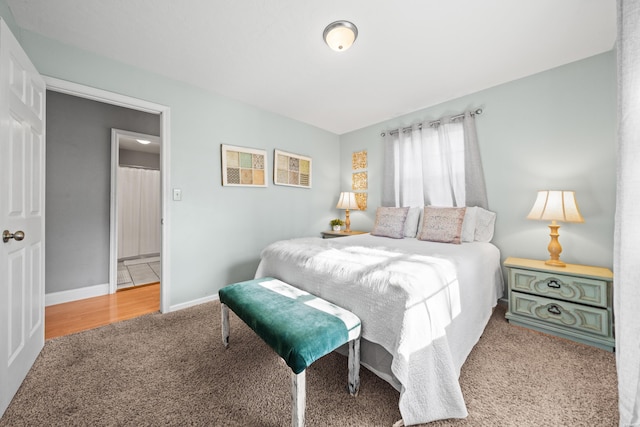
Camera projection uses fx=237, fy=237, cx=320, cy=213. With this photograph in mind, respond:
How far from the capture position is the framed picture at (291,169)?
3381mm

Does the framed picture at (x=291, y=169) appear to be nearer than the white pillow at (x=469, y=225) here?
No

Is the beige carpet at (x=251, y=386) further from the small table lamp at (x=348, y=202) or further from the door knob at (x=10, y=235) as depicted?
the small table lamp at (x=348, y=202)

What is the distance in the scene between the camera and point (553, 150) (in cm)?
233

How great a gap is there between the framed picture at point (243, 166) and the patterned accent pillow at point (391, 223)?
1631 millimetres

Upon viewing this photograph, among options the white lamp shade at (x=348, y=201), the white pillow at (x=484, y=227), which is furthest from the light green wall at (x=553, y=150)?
the white lamp shade at (x=348, y=201)

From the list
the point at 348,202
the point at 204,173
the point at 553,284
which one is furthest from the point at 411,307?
the point at 348,202

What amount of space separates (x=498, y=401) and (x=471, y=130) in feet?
8.58

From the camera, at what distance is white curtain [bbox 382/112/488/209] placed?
2.79 metres

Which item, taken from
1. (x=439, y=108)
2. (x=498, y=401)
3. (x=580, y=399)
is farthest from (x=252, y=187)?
(x=580, y=399)

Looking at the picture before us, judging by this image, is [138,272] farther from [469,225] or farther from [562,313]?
[562,313]

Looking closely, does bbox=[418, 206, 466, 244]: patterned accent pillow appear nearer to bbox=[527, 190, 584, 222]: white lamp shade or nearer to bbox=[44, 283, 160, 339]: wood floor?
bbox=[527, 190, 584, 222]: white lamp shade

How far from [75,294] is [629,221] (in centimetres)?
465

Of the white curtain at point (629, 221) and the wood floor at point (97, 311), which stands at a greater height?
the white curtain at point (629, 221)

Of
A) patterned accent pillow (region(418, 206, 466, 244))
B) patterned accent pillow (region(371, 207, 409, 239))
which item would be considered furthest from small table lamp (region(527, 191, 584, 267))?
patterned accent pillow (region(371, 207, 409, 239))
